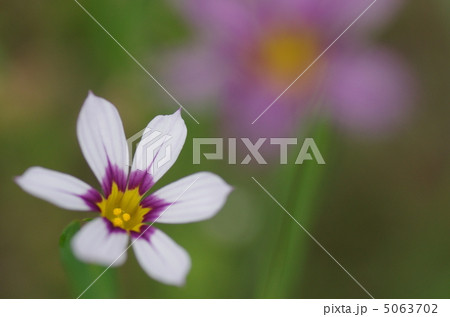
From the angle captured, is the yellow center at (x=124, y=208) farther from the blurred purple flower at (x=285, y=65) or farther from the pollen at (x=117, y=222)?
the blurred purple flower at (x=285, y=65)

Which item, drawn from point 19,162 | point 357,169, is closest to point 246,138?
point 357,169

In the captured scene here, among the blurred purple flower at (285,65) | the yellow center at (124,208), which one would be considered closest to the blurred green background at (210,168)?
the blurred purple flower at (285,65)

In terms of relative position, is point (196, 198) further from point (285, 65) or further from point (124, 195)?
point (285, 65)

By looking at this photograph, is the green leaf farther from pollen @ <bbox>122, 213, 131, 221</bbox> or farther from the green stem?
the green stem

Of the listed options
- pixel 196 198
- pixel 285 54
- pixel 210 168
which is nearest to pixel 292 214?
pixel 196 198

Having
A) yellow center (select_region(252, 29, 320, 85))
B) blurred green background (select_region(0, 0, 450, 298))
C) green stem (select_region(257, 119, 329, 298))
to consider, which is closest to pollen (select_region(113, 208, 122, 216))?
green stem (select_region(257, 119, 329, 298))

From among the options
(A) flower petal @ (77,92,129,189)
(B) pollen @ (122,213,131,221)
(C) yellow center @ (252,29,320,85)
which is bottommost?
(B) pollen @ (122,213,131,221)

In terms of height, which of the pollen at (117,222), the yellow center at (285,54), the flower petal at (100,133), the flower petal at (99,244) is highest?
the yellow center at (285,54)
